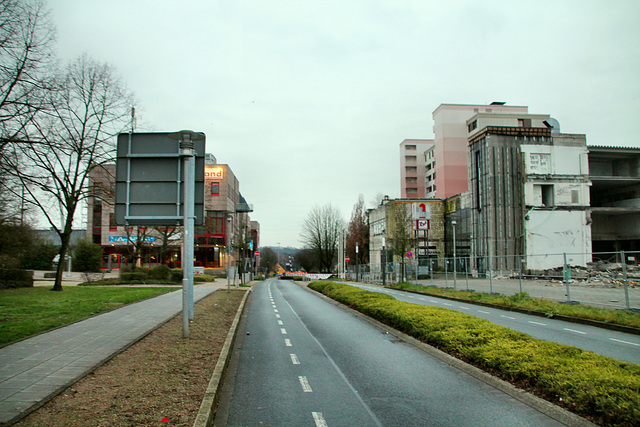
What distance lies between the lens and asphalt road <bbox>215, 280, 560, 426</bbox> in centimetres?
543

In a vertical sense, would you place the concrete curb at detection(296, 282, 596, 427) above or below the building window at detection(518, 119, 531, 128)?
below

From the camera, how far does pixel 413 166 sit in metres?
90.7

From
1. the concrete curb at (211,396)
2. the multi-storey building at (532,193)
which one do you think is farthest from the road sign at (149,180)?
the multi-storey building at (532,193)

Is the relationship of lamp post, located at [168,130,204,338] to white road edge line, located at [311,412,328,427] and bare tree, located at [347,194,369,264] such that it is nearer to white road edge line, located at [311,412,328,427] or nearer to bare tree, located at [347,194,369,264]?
white road edge line, located at [311,412,328,427]

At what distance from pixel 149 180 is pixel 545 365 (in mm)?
8843

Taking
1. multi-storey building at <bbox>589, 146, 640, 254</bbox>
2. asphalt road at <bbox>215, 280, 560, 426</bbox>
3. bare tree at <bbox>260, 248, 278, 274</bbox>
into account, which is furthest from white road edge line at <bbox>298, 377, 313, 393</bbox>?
bare tree at <bbox>260, 248, 278, 274</bbox>

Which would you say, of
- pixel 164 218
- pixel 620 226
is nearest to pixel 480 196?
pixel 620 226

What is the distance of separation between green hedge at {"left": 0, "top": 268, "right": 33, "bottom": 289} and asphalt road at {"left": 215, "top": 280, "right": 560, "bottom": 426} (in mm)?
21690

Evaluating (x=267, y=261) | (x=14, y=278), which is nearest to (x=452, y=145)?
(x=14, y=278)

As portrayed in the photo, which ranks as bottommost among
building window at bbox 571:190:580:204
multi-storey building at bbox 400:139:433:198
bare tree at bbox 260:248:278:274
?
bare tree at bbox 260:248:278:274

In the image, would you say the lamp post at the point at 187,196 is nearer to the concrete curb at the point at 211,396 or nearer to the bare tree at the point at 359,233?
the concrete curb at the point at 211,396

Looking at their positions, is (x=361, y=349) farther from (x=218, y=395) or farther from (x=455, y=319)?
(x=218, y=395)

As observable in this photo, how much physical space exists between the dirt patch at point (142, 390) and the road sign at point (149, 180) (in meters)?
2.83

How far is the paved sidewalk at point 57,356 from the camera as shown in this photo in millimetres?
5402
